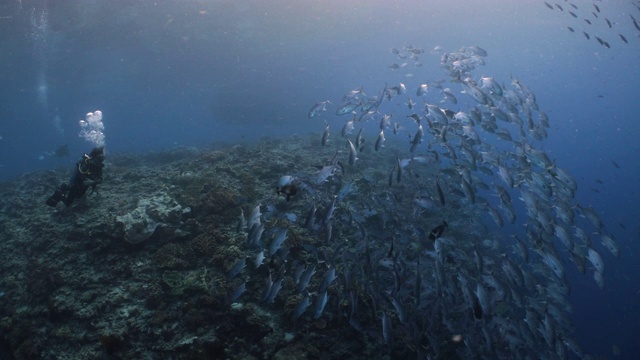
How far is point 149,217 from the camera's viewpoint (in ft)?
25.3

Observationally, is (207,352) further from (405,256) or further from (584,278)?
(584,278)

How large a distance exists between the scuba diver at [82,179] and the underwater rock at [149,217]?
4.69 ft

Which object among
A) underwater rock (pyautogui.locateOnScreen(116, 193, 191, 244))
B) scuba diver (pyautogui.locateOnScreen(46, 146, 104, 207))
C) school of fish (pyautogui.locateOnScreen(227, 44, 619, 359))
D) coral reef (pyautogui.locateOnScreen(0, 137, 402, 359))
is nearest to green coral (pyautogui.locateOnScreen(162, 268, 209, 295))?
coral reef (pyautogui.locateOnScreen(0, 137, 402, 359))

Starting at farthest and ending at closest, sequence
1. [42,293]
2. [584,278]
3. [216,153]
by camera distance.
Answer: [584,278]
[216,153]
[42,293]

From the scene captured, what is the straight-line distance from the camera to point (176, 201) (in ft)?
28.1

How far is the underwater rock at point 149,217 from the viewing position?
7.17 metres

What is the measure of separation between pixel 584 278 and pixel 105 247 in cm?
3303

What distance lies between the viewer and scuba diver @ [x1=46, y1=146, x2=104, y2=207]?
824cm

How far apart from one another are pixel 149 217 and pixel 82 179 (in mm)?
2297

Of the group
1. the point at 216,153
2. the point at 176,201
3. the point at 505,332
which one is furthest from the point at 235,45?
the point at 505,332

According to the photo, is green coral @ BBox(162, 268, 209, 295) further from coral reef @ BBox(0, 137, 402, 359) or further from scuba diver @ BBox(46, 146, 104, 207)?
scuba diver @ BBox(46, 146, 104, 207)

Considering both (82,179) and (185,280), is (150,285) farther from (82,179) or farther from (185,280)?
(82,179)

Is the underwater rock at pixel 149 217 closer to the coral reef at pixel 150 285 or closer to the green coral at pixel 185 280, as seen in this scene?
the coral reef at pixel 150 285

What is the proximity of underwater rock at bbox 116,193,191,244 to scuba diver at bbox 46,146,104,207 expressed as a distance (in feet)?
4.69
